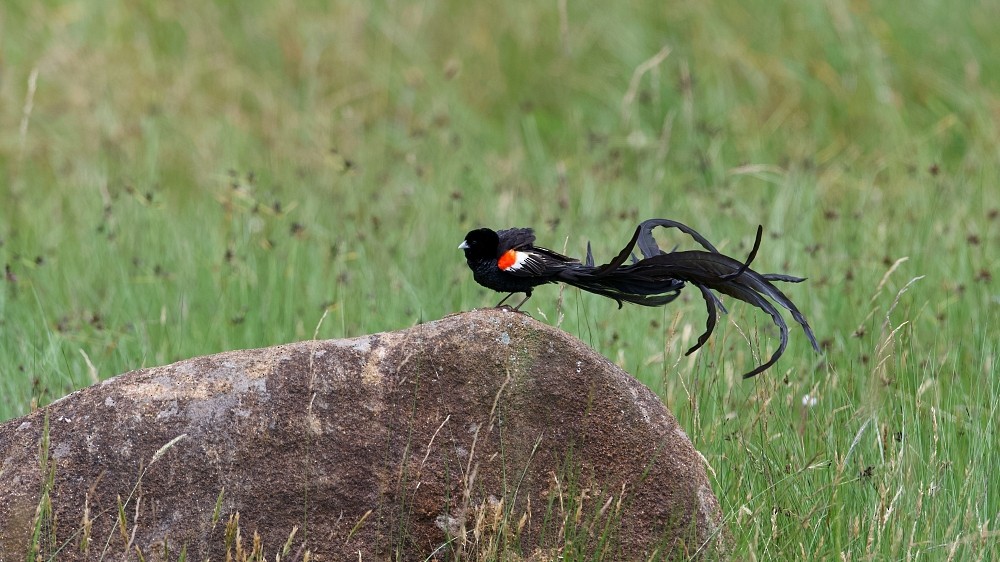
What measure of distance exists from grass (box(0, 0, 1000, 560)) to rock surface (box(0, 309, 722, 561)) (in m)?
0.47

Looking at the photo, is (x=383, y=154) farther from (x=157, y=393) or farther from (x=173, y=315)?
(x=157, y=393)

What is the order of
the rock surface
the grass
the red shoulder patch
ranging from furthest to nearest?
the grass < the red shoulder patch < the rock surface

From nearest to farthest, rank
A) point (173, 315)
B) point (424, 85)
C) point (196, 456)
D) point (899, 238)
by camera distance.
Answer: point (196, 456)
point (173, 315)
point (899, 238)
point (424, 85)

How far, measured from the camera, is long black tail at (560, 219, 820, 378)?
2.85 m

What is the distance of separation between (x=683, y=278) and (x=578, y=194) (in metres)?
4.15

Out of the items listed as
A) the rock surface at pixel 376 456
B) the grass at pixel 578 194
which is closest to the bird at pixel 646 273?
the rock surface at pixel 376 456

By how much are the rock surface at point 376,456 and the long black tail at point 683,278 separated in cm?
24

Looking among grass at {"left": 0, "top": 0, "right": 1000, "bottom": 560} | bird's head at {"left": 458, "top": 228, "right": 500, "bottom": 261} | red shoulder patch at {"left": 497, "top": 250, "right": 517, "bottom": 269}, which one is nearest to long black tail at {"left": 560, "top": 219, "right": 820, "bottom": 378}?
red shoulder patch at {"left": 497, "top": 250, "right": 517, "bottom": 269}

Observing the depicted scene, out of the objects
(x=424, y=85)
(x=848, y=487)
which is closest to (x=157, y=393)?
(x=848, y=487)

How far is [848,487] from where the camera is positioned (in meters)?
3.37

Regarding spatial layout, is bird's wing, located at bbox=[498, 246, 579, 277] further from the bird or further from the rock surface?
the rock surface

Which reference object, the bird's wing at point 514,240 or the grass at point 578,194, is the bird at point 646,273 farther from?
the grass at point 578,194

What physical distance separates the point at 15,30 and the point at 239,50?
186cm

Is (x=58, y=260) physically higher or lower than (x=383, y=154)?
lower
